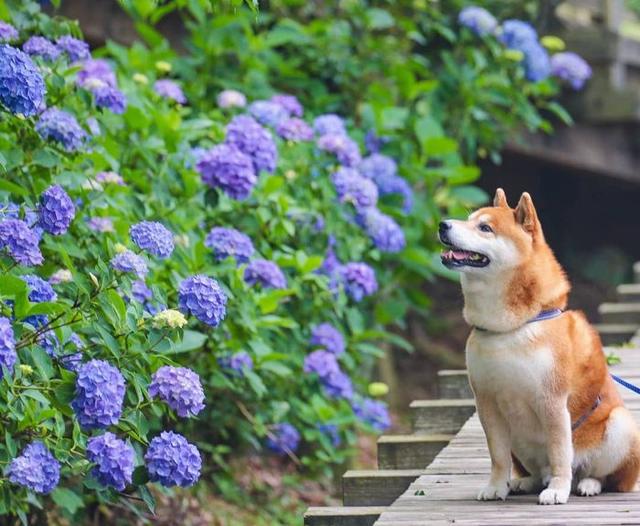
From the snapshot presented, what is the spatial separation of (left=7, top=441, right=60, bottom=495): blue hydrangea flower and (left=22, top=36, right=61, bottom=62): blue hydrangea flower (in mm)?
1739

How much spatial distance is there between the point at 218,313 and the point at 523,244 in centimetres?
88

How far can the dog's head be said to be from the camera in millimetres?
4066

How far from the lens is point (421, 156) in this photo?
8039 millimetres

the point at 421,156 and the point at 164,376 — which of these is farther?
the point at 421,156

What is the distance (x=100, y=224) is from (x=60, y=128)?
40cm

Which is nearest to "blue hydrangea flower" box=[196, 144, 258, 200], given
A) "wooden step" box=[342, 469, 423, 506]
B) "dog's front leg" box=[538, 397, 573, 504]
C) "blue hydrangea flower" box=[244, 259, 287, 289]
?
"blue hydrangea flower" box=[244, 259, 287, 289]

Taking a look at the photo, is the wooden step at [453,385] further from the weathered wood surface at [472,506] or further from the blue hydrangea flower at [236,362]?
the weathered wood surface at [472,506]

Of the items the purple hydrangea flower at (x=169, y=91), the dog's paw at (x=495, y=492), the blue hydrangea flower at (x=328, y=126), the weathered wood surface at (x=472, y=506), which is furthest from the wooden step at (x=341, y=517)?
the blue hydrangea flower at (x=328, y=126)

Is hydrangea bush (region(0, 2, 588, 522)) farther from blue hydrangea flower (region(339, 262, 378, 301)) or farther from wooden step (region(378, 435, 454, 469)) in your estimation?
wooden step (region(378, 435, 454, 469))

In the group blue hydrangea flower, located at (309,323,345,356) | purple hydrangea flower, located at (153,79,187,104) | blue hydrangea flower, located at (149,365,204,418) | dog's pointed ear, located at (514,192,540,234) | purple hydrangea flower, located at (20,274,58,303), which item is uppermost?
dog's pointed ear, located at (514,192,540,234)

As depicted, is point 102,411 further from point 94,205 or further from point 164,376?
point 94,205

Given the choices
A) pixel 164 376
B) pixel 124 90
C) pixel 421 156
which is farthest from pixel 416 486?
pixel 421 156

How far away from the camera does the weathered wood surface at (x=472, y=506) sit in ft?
13.0

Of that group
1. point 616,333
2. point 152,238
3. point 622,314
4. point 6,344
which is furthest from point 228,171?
point 622,314
